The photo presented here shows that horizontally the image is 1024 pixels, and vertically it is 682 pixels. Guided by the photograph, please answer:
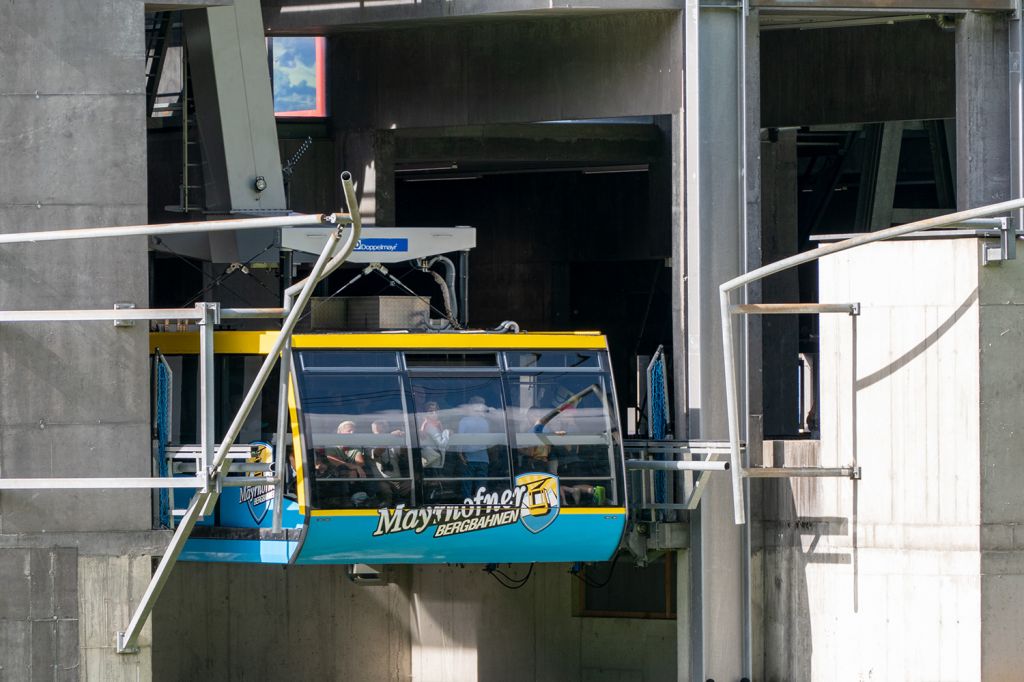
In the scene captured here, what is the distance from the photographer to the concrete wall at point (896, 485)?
17.7 metres

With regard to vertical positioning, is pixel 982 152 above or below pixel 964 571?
above

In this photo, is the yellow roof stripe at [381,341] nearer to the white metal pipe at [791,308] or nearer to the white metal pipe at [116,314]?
the white metal pipe at [116,314]

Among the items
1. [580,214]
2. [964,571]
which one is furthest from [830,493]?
[580,214]

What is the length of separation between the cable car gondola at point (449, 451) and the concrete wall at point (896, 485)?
2.63 m

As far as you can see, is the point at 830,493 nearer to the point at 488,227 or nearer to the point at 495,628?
the point at 495,628

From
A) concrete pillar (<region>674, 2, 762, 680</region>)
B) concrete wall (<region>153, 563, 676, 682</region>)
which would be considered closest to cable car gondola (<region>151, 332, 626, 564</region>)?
concrete pillar (<region>674, 2, 762, 680</region>)

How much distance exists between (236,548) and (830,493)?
21.9ft

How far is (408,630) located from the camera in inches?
870

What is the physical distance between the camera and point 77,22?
17203 millimetres

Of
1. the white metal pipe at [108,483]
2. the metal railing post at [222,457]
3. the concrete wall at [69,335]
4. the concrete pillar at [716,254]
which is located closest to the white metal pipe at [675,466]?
the concrete pillar at [716,254]

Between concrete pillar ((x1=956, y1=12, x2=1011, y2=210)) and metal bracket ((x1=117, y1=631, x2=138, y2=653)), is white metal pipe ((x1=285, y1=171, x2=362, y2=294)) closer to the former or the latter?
metal bracket ((x1=117, y1=631, x2=138, y2=653))

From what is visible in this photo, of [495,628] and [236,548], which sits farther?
[495,628]

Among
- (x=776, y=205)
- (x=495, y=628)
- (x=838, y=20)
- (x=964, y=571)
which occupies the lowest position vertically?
(x=495, y=628)

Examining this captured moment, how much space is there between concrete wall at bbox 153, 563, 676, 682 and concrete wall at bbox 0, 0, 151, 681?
3.72 metres
